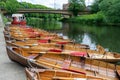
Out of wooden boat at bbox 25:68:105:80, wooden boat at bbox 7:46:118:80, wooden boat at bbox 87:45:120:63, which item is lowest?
wooden boat at bbox 87:45:120:63

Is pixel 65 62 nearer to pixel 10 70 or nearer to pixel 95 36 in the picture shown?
pixel 10 70

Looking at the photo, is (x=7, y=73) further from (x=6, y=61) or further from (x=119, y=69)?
(x=119, y=69)

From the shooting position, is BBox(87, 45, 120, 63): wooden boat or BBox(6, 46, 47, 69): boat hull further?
BBox(87, 45, 120, 63): wooden boat

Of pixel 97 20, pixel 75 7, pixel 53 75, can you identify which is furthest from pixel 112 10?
pixel 53 75

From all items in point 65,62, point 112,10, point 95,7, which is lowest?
point 95,7

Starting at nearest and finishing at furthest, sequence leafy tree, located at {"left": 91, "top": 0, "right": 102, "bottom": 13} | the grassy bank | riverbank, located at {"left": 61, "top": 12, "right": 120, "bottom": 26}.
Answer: riverbank, located at {"left": 61, "top": 12, "right": 120, "bottom": 26} < the grassy bank < leafy tree, located at {"left": 91, "top": 0, "right": 102, "bottom": 13}

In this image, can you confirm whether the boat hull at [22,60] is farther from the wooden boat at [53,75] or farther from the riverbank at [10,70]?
the wooden boat at [53,75]

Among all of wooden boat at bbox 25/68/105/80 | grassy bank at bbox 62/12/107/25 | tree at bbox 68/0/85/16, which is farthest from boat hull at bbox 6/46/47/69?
tree at bbox 68/0/85/16

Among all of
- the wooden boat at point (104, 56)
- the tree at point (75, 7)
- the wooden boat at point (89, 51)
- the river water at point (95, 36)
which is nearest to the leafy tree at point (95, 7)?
the tree at point (75, 7)

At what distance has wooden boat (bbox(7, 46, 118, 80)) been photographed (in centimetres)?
1315

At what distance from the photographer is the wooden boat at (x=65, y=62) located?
13.1 m

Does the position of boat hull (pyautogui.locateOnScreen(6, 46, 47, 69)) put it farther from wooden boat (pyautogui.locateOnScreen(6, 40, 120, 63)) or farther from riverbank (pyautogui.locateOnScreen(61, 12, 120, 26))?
riverbank (pyautogui.locateOnScreen(61, 12, 120, 26))

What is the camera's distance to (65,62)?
14.3m

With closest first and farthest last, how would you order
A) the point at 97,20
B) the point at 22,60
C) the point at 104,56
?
1. the point at 22,60
2. the point at 104,56
3. the point at 97,20
